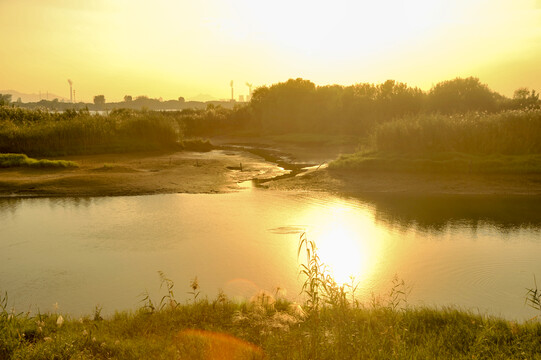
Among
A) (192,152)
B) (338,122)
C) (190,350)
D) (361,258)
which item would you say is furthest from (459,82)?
(190,350)

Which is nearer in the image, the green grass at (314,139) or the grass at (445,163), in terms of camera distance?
the grass at (445,163)

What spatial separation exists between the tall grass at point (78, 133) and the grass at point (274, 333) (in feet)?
90.1

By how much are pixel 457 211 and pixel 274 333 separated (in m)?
13.1

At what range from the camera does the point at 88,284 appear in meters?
10.2

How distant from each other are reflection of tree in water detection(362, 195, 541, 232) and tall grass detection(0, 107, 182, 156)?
911 inches

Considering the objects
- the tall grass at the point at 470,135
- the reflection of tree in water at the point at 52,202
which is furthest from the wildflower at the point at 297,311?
the tall grass at the point at 470,135

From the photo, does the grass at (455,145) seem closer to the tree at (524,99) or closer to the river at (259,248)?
the river at (259,248)

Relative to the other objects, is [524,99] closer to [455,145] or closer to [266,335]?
[455,145]

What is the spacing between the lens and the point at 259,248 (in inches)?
507

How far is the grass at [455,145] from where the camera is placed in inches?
950

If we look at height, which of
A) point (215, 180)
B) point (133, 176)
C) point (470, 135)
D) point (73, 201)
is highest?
point (470, 135)

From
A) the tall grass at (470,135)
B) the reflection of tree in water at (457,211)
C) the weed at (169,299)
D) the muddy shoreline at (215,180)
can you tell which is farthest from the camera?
the tall grass at (470,135)

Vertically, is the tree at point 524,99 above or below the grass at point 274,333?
above

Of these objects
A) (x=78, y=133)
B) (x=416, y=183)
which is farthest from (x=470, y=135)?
(x=78, y=133)
